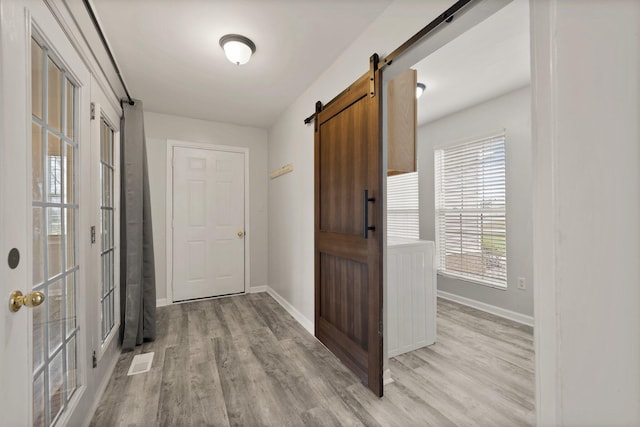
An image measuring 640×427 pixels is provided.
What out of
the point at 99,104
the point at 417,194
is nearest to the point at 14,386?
the point at 99,104

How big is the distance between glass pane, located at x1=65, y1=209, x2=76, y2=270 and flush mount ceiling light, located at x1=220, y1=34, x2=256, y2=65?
147 centimetres

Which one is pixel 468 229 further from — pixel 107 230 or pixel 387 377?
pixel 107 230

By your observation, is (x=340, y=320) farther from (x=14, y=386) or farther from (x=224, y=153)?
(x=224, y=153)

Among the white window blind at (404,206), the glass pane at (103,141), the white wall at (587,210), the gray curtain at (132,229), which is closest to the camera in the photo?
the white wall at (587,210)

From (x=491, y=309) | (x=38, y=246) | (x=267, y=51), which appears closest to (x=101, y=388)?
(x=38, y=246)

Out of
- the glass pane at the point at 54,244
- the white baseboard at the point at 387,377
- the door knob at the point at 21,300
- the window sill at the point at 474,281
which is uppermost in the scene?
the glass pane at the point at 54,244

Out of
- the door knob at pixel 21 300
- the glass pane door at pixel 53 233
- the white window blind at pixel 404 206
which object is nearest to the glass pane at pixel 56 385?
the glass pane door at pixel 53 233

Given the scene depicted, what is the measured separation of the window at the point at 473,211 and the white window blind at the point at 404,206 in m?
0.36

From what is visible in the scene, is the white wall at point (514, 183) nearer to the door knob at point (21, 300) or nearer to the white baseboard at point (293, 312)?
the white baseboard at point (293, 312)

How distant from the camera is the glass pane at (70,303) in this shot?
136 centimetres

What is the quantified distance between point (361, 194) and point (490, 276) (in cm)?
231

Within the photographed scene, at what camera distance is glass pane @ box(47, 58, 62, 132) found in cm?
120

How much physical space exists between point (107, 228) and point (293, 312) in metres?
1.96

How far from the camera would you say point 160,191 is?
3.53 m
